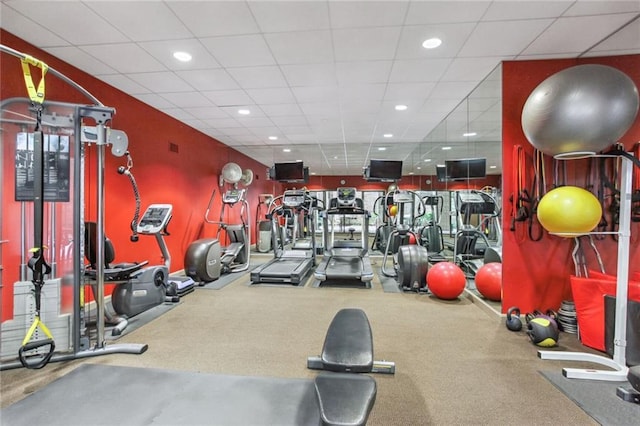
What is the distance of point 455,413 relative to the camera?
1877mm

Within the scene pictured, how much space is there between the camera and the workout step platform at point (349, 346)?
49.8 inches

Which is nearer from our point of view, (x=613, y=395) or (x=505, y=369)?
(x=613, y=395)

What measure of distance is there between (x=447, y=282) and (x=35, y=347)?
449cm

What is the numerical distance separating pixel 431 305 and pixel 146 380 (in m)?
3.46

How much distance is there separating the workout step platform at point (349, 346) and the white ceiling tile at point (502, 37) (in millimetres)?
2893

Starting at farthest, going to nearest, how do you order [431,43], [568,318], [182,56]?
[182,56] < [568,318] < [431,43]

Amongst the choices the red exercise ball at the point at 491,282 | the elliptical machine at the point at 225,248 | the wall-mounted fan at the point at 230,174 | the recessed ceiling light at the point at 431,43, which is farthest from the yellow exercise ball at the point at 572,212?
the wall-mounted fan at the point at 230,174

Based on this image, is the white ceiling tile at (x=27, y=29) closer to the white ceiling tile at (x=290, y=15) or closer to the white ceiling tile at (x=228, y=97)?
the white ceiling tile at (x=228, y=97)

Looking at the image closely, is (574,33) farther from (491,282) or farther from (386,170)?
(386,170)

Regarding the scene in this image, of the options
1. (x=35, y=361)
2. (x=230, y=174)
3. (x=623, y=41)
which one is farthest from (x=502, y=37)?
(x=230, y=174)

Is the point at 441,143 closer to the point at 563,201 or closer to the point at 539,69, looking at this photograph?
the point at 539,69

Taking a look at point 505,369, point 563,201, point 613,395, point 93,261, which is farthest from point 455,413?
point 93,261

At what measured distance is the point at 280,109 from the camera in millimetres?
4973

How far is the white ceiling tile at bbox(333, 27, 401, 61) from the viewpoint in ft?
9.04
